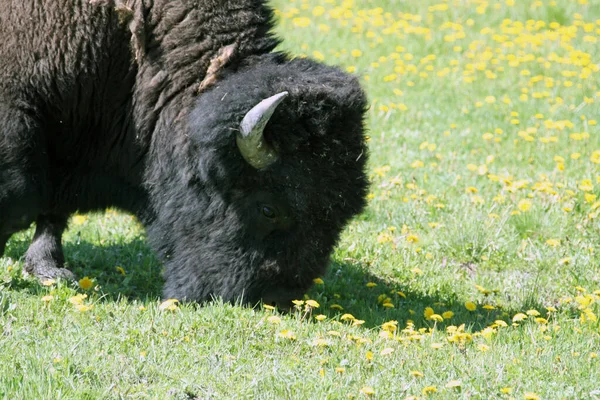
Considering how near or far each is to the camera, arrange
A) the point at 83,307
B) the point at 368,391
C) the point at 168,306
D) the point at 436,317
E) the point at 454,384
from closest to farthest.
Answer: the point at 368,391 < the point at 454,384 < the point at 83,307 < the point at 168,306 < the point at 436,317

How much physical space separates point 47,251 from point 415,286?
286 cm

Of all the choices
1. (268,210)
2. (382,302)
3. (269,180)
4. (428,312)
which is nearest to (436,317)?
(428,312)

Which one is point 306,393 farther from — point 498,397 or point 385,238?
point 385,238

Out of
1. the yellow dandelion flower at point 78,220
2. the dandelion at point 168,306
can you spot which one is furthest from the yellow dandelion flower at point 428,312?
the yellow dandelion flower at point 78,220

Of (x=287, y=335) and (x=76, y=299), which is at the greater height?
(x=287, y=335)

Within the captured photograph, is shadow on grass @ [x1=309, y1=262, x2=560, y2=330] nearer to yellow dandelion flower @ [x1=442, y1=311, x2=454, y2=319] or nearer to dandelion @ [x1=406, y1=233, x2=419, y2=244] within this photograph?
yellow dandelion flower @ [x1=442, y1=311, x2=454, y2=319]

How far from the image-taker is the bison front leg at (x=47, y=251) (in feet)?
22.1

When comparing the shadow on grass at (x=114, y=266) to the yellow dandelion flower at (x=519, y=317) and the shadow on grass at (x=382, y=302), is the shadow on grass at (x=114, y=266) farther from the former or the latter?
the yellow dandelion flower at (x=519, y=317)

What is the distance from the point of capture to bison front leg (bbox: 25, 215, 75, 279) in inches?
266

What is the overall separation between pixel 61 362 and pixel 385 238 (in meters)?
3.60

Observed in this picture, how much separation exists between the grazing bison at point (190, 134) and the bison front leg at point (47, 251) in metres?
0.62

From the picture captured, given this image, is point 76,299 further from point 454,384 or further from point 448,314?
point 448,314

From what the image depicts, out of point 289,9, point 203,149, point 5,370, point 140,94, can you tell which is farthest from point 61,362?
point 289,9

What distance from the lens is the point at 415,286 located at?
22.9 feet
